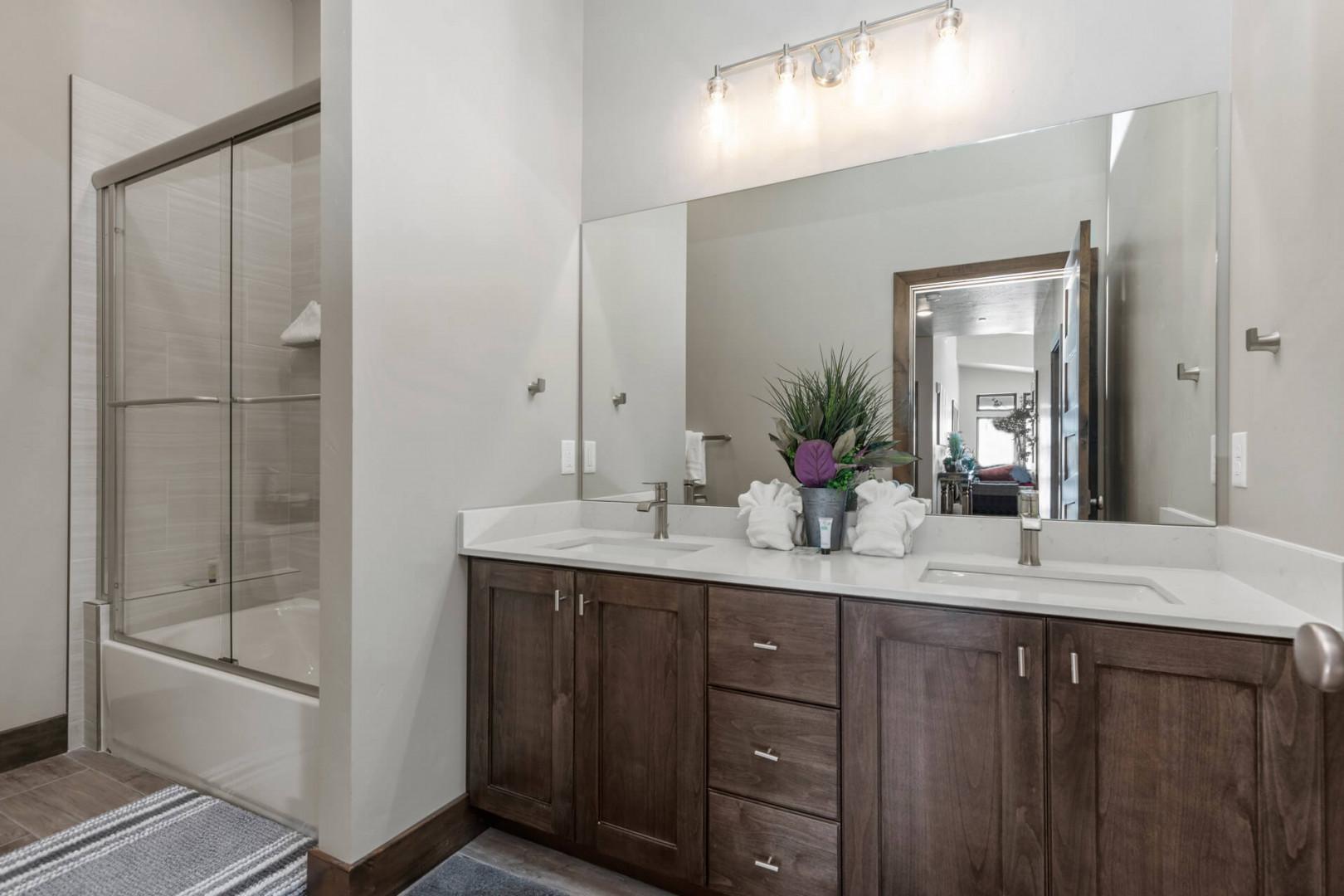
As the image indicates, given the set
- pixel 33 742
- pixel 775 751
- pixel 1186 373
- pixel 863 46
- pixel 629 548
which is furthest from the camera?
pixel 33 742

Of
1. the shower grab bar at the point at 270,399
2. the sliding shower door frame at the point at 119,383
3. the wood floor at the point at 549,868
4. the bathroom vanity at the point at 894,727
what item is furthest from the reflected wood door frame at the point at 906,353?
the sliding shower door frame at the point at 119,383

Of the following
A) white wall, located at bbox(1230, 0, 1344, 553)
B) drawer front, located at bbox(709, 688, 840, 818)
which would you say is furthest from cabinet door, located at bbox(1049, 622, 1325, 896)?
drawer front, located at bbox(709, 688, 840, 818)

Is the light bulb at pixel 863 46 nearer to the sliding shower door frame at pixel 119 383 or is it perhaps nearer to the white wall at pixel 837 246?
the white wall at pixel 837 246

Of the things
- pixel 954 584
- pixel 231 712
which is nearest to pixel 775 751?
pixel 954 584

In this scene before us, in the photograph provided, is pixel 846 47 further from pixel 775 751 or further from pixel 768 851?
pixel 768 851

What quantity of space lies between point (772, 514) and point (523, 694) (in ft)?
2.81

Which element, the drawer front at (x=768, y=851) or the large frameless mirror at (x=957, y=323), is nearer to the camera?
the drawer front at (x=768, y=851)

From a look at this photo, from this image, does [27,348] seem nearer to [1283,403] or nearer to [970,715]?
[970,715]

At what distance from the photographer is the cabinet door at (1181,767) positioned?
1.00m

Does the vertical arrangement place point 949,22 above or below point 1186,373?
above

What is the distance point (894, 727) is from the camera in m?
1.28

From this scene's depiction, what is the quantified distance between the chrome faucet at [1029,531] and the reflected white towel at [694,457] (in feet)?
3.06

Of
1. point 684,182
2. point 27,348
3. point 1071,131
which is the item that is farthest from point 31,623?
point 1071,131

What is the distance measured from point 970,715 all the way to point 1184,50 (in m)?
1.61
